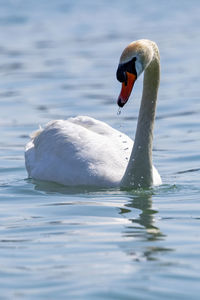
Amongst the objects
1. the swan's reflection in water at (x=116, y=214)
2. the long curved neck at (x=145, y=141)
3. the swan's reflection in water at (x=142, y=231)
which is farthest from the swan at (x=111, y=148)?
the swan's reflection in water at (x=142, y=231)

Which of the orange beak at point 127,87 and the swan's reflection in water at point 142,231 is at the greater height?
the orange beak at point 127,87

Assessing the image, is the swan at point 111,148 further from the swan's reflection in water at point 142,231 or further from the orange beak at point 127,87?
the swan's reflection in water at point 142,231

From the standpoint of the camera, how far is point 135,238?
30.6 feet

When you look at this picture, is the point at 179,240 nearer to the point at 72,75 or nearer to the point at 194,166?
the point at 194,166

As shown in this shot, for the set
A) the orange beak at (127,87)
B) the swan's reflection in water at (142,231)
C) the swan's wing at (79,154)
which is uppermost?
the orange beak at (127,87)

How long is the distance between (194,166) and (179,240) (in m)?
4.58

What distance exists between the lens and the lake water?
798 cm

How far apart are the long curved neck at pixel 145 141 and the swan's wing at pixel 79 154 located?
0.27m

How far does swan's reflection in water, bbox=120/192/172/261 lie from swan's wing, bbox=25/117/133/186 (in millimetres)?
663

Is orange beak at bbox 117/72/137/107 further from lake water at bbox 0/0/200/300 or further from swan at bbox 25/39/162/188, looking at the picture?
lake water at bbox 0/0/200/300

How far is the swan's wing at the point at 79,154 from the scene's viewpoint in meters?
11.8

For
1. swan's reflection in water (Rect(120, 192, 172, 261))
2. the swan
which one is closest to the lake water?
swan's reflection in water (Rect(120, 192, 172, 261))

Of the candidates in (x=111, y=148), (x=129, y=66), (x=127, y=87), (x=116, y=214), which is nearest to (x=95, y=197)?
(x=116, y=214)

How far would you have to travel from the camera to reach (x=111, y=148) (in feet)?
40.5
